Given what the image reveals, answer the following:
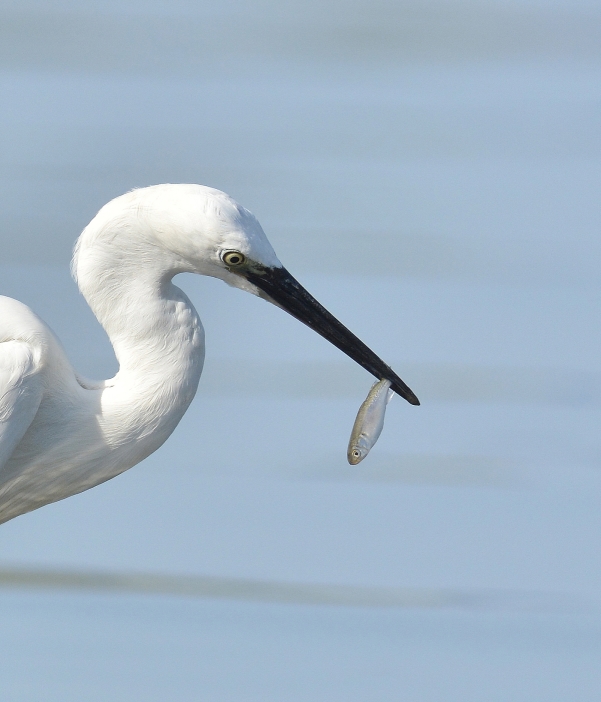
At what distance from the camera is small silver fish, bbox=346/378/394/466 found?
16.5 ft

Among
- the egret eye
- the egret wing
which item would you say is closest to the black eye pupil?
the egret eye

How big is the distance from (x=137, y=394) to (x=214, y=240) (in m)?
0.64

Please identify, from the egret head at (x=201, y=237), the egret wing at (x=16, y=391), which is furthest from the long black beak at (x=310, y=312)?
the egret wing at (x=16, y=391)

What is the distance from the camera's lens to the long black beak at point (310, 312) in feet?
15.4

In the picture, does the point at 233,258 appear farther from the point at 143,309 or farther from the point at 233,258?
the point at 143,309

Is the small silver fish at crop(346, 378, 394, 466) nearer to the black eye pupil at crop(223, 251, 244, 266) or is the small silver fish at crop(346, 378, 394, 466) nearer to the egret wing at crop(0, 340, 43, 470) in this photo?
the black eye pupil at crop(223, 251, 244, 266)

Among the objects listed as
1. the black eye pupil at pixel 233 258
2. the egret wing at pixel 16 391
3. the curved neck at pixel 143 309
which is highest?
the black eye pupil at pixel 233 258

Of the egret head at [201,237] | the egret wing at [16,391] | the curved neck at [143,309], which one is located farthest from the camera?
the curved neck at [143,309]

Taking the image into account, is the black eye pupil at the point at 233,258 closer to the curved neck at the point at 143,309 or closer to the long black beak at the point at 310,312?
the long black beak at the point at 310,312

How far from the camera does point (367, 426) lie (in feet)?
16.5

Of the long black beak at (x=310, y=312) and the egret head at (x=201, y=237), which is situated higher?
the egret head at (x=201, y=237)

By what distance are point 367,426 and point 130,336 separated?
0.89 m

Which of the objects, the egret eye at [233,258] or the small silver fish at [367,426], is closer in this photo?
the egret eye at [233,258]

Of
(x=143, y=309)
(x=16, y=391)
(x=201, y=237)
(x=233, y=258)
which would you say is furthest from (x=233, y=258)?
(x=16, y=391)
